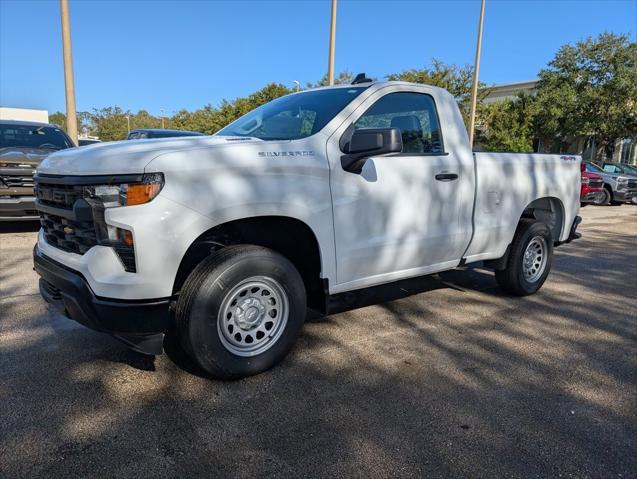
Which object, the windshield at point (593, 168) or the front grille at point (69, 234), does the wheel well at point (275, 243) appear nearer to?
the front grille at point (69, 234)

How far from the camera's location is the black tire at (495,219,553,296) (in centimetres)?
495

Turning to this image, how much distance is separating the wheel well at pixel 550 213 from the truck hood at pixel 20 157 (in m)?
6.77

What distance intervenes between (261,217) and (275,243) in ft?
1.20

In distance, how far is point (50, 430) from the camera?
2568 mm

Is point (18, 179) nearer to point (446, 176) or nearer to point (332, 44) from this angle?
point (446, 176)

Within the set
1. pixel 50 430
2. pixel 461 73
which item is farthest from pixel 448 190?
pixel 461 73

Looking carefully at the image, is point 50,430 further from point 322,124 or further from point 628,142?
point 628,142

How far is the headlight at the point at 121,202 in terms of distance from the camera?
8.54 ft

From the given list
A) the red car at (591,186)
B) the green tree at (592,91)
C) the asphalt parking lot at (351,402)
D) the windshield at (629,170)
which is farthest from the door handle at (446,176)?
the green tree at (592,91)

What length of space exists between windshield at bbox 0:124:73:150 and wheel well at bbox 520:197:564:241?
24.6 ft

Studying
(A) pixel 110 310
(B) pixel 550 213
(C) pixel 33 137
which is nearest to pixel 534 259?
(B) pixel 550 213

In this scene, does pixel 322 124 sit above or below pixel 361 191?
above

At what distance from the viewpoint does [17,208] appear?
7129 mm

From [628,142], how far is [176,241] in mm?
36643
